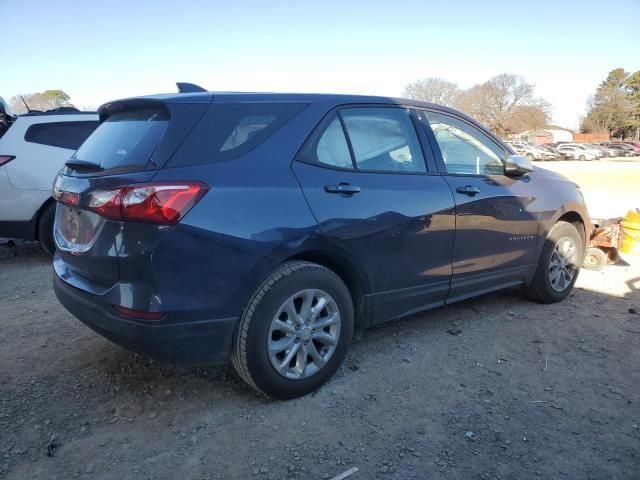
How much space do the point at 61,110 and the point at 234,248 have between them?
5.21 meters

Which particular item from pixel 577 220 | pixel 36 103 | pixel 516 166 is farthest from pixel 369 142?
pixel 36 103

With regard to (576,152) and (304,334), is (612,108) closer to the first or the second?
(576,152)

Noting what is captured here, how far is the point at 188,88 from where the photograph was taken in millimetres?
3289

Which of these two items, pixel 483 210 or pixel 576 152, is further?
pixel 576 152

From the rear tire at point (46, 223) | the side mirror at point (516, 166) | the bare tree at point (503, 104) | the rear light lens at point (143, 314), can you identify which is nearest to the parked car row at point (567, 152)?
the bare tree at point (503, 104)

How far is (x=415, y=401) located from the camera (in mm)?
2984

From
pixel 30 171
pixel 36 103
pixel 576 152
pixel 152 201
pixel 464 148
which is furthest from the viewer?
pixel 576 152

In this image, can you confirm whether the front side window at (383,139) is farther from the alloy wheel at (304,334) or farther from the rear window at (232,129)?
the alloy wheel at (304,334)

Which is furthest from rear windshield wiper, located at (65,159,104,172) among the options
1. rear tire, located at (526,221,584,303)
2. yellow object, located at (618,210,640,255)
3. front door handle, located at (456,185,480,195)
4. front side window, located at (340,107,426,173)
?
yellow object, located at (618,210,640,255)

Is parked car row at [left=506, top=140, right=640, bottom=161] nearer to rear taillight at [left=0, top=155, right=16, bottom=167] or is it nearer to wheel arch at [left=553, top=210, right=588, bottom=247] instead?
wheel arch at [left=553, top=210, right=588, bottom=247]

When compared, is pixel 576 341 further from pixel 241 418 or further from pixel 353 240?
pixel 241 418

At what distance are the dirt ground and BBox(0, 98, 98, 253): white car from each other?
92.8 inches

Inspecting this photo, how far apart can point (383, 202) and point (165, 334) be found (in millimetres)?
1535

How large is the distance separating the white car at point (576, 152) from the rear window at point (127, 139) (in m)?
54.2
